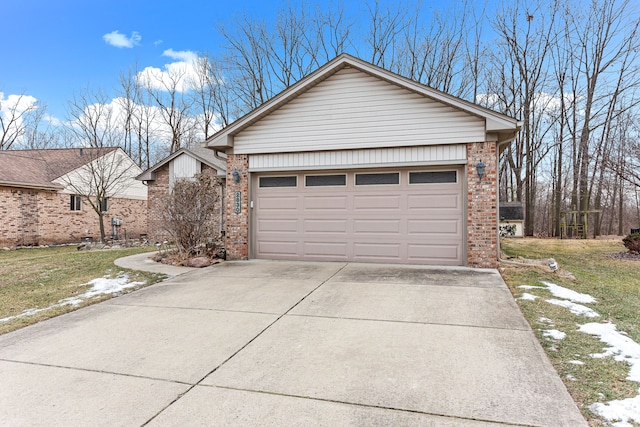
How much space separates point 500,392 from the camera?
2.69 m

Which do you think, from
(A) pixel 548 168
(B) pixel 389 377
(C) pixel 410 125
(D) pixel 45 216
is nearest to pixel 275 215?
(C) pixel 410 125

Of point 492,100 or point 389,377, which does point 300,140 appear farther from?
point 492,100

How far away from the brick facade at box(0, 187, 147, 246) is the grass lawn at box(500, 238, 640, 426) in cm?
2087

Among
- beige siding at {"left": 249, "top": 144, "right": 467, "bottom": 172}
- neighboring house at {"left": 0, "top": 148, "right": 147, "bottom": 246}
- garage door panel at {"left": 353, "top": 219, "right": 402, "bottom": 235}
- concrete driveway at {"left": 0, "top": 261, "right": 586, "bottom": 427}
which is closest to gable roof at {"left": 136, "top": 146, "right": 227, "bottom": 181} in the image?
neighboring house at {"left": 0, "top": 148, "right": 147, "bottom": 246}

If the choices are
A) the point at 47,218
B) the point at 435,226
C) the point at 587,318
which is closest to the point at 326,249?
the point at 435,226

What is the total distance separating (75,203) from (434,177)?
20.4 m

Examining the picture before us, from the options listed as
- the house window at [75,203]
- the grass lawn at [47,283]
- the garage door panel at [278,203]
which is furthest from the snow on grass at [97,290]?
the house window at [75,203]

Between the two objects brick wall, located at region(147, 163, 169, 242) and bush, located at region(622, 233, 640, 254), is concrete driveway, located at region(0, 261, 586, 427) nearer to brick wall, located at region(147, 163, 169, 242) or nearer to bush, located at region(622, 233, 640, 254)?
bush, located at region(622, 233, 640, 254)

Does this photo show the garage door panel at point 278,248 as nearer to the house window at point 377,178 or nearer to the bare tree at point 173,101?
the house window at point 377,178

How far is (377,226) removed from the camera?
8.45m

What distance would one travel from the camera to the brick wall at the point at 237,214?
923cm

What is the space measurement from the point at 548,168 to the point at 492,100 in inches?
213

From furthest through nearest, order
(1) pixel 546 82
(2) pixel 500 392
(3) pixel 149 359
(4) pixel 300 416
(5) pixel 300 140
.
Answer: (1) pixel 546 82 → (5) pixel 300 140 → (3) pixel 149 359 → (2) pixel 500 392 → (4) pixel 300 416

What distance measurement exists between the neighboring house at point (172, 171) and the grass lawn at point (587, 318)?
11929 mm
